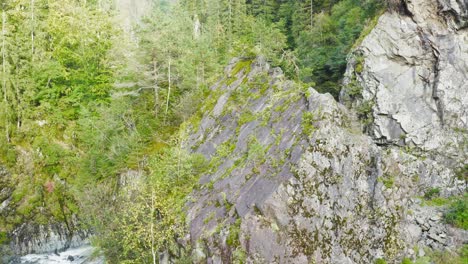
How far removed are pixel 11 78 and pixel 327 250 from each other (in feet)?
83.5

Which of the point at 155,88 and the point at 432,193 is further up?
the point at 155,88

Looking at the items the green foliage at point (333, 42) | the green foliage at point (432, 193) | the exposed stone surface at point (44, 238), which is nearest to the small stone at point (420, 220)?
the green foliage at point (432, 193)

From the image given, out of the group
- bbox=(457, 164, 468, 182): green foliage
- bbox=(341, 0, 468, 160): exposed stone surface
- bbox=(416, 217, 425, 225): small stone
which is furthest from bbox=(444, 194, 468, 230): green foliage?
bbox=(341, 0, 468, 160): exposed stone surface

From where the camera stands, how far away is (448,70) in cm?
2270

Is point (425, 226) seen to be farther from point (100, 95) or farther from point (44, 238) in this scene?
point (100, 95)

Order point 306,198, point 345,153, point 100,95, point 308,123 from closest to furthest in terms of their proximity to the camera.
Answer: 1. point 306,198
2. point 345,153
3. point 308,123
4. point 100,95

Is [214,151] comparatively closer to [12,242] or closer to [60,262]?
[60,262]

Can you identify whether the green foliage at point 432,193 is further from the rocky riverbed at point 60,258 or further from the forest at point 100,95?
the rocky riverbed at point 60,258

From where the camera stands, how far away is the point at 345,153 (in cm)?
1473

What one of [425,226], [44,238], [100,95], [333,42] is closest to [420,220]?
[425,226]

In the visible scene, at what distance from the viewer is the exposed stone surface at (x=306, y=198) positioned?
1334 centimetres

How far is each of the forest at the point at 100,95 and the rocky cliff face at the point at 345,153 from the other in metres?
2.00

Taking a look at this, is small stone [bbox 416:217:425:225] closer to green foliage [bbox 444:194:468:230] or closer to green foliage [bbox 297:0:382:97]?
green foliage [bbox 444:194:468:230]

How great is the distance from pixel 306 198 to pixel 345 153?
252 cm
